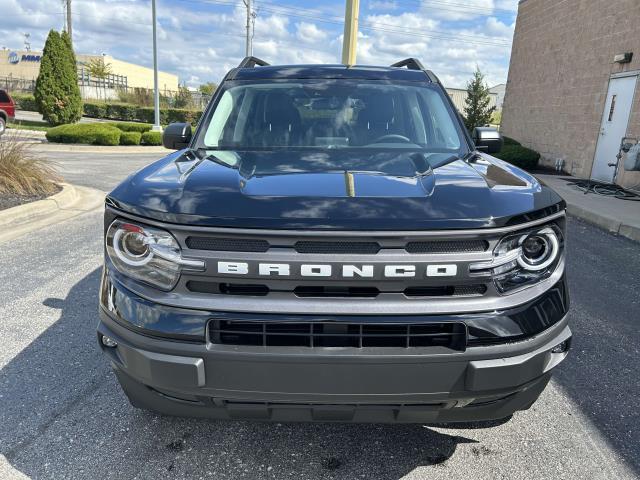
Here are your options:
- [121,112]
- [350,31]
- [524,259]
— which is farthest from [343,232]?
[121,112]

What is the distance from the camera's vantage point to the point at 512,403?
1990mm

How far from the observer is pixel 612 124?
1150 centimetres

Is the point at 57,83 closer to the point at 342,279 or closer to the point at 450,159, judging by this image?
the point at 450,159

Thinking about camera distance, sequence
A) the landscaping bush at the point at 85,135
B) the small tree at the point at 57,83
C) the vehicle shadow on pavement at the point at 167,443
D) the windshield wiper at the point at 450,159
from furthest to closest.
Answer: the small tree at the point at 57,83 < the landscaping bush at the point at 85,135 < the windshield wiper at the point at 450,159 < the vehicle shadow on pavement at the point at 167,443

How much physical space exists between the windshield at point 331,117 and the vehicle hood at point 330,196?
2.46 ft

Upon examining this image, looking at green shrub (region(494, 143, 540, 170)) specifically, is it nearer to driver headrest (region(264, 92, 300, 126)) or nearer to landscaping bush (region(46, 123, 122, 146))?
driver headrest (region(264, 92, 300, 126))

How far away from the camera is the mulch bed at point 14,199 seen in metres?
6.92

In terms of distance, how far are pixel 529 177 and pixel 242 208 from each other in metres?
1.38

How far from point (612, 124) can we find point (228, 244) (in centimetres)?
1228

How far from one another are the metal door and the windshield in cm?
971

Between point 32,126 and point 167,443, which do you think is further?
point 32,126

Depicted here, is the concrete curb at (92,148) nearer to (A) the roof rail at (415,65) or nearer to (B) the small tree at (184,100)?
(A) the roof rail at (415,65)

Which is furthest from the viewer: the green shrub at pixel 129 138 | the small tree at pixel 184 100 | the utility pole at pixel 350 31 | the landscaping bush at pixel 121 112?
the small tree at pixel 184 100

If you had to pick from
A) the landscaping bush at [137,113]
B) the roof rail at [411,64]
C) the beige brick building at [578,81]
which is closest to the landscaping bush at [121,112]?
the landscaping bush at [137,113]
